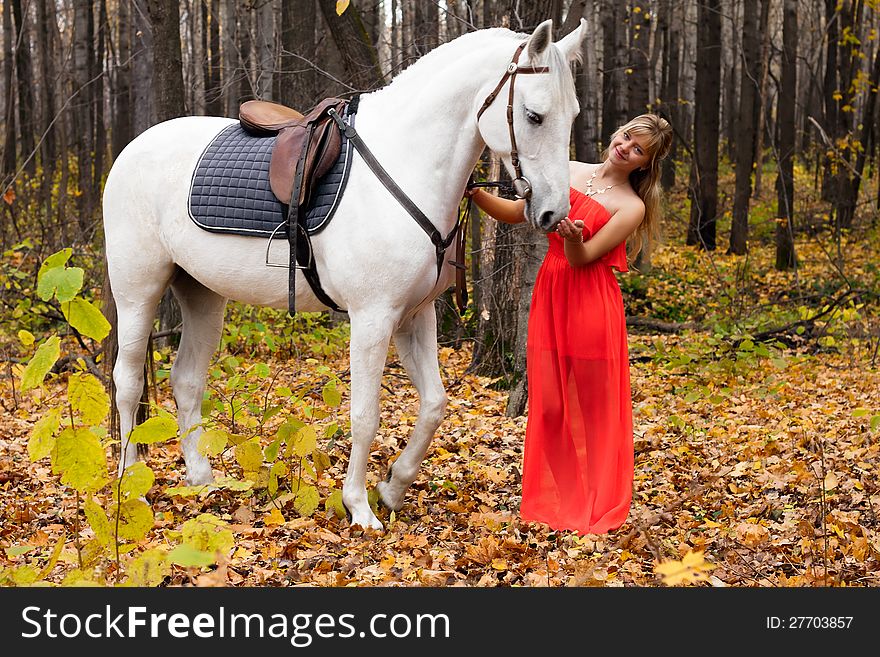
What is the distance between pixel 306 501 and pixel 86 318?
1839 millimetres

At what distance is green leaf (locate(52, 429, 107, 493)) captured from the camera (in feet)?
9.55

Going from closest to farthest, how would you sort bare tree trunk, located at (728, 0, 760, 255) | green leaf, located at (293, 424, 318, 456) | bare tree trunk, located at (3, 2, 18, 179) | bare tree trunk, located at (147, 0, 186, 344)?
green leaf, located at (293, 424, 318, 456) < bare tree trunk, located at (147, 0, 186, 344) < bare tree trunk, located at (3, 2, 18, 179) < bare tree trunk, located at (728, 0, 760, 255)

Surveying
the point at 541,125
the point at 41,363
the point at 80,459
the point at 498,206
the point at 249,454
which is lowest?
the point at 249,454

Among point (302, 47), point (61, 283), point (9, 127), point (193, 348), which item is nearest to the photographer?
point (61, 283)

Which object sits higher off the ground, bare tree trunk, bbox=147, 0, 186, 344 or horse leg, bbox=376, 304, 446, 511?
bare tree trunk, bbox=147, 0, 186, 344

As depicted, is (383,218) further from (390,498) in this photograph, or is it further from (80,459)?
(80,459)

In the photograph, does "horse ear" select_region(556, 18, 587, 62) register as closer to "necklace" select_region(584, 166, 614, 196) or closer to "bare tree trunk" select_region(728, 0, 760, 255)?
"necklace" select_region(584, 166, 614, 196)

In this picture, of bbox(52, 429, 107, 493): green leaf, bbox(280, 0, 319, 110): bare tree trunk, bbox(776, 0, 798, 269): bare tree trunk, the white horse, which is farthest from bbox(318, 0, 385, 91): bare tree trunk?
bbox(776, 0, 798, 269): bare tree trunk

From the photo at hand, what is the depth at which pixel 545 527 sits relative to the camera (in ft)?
14.4

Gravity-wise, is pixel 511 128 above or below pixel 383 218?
above

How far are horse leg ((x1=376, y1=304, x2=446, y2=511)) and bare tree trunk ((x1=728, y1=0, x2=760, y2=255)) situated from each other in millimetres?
11917

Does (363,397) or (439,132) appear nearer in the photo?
(439,132)

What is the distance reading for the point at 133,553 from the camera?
12.9 ft

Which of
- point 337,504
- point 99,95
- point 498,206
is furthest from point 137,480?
Answer: point 99,95
